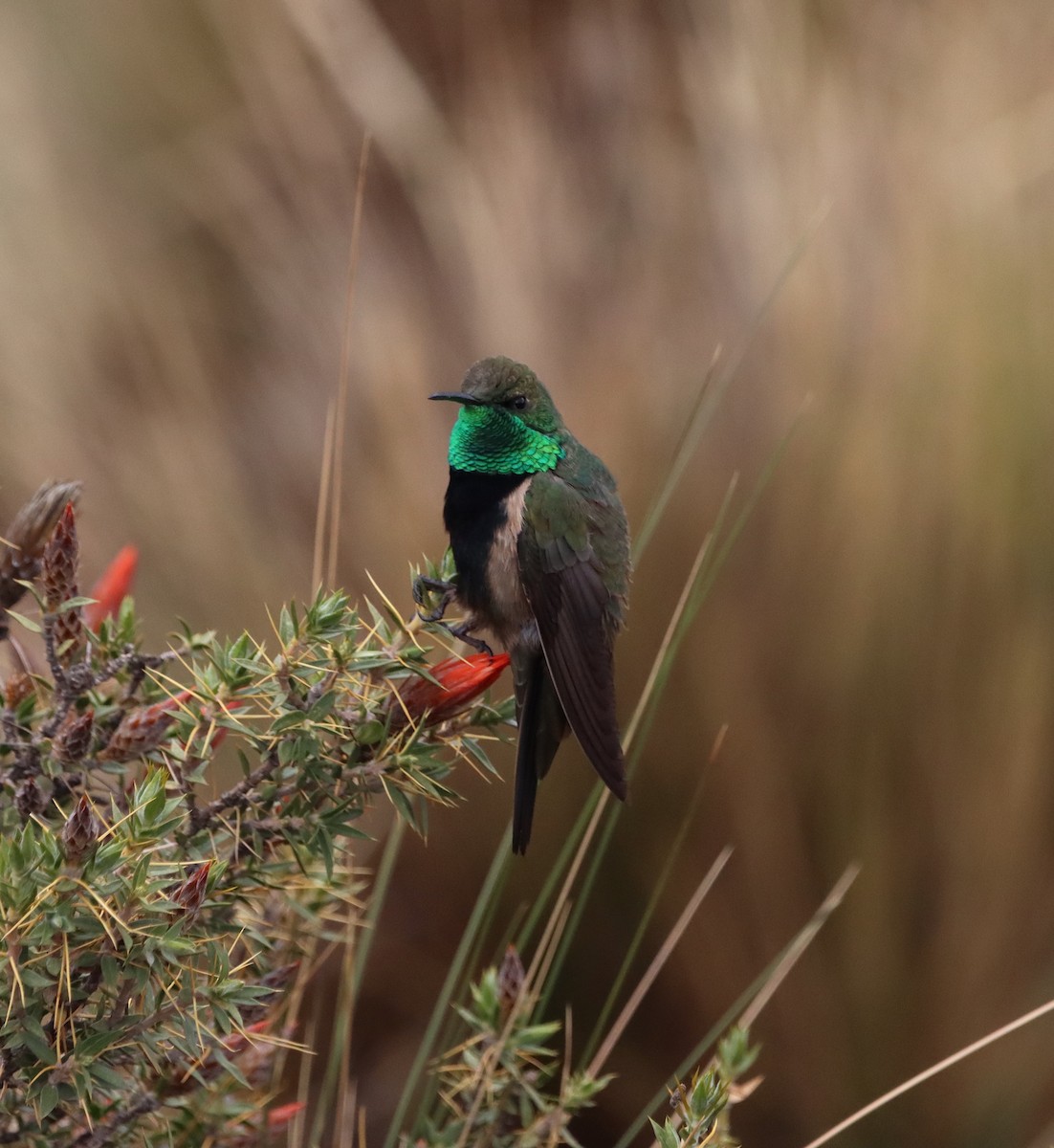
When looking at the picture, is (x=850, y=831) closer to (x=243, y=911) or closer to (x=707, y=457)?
(x=707, y=457)

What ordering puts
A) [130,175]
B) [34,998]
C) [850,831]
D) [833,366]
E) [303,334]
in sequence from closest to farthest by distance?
[34,998] → [850,831] → [833,366] → [303,334] → [130,175]

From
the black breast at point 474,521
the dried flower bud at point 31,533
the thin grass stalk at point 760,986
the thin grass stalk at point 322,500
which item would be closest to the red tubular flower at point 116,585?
the dried flower bud at point 31,533

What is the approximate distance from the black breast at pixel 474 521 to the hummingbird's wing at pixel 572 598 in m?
A: 0.03

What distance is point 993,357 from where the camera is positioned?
7.06 ft

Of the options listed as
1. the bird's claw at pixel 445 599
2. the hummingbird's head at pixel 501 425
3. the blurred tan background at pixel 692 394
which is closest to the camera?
the bird's claw at pixel 445 599

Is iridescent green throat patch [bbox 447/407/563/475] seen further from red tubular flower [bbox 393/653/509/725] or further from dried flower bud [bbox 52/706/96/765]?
dried flower bud [bbox 52/706/96/765]

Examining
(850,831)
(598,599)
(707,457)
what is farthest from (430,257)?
(598,599)

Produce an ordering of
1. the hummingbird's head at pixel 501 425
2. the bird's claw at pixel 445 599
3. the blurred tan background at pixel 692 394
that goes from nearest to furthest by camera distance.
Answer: the bird's claw at pixel 445 599 < the hummingbird's head at pixel 501 425 < the blurred tan background at pixel 692 394

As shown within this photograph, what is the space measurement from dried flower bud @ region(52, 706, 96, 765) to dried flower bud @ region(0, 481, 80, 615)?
18 centimetres

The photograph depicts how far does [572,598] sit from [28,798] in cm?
50

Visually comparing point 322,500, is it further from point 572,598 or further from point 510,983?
point 510,983

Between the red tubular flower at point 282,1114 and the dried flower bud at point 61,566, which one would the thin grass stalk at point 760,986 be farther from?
the dried flower bud at point 61,566

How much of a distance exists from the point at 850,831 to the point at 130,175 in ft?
7.76

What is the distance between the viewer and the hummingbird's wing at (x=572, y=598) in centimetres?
117
